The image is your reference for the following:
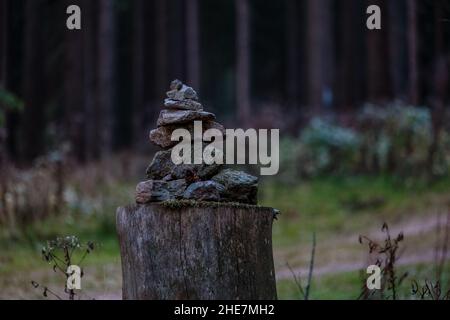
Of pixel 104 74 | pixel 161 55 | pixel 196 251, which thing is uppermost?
pixel 161 55

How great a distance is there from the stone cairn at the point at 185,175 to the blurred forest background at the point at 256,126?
8.91 feet

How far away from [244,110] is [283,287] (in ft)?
57.4

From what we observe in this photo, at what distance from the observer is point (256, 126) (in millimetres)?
23000

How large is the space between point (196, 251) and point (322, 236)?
34.0ft

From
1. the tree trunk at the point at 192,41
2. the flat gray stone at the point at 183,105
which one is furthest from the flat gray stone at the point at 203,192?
the tree trunk at the point at 192,41

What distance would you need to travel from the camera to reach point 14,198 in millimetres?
14242

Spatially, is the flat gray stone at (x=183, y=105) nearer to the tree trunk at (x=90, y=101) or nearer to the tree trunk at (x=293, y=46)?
the tree trunk at (x=90, y=101)

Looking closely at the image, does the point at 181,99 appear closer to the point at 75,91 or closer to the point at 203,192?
the point at 203,192

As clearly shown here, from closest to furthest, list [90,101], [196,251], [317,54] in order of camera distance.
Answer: [196,251] < [90,101] < [317,54]

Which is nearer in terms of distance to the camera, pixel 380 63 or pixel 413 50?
pixel 413 50

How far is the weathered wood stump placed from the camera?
225 inches

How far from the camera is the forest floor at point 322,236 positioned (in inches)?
417

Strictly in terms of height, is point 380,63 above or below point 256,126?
above

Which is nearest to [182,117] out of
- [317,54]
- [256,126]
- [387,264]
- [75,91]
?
[387,264]
